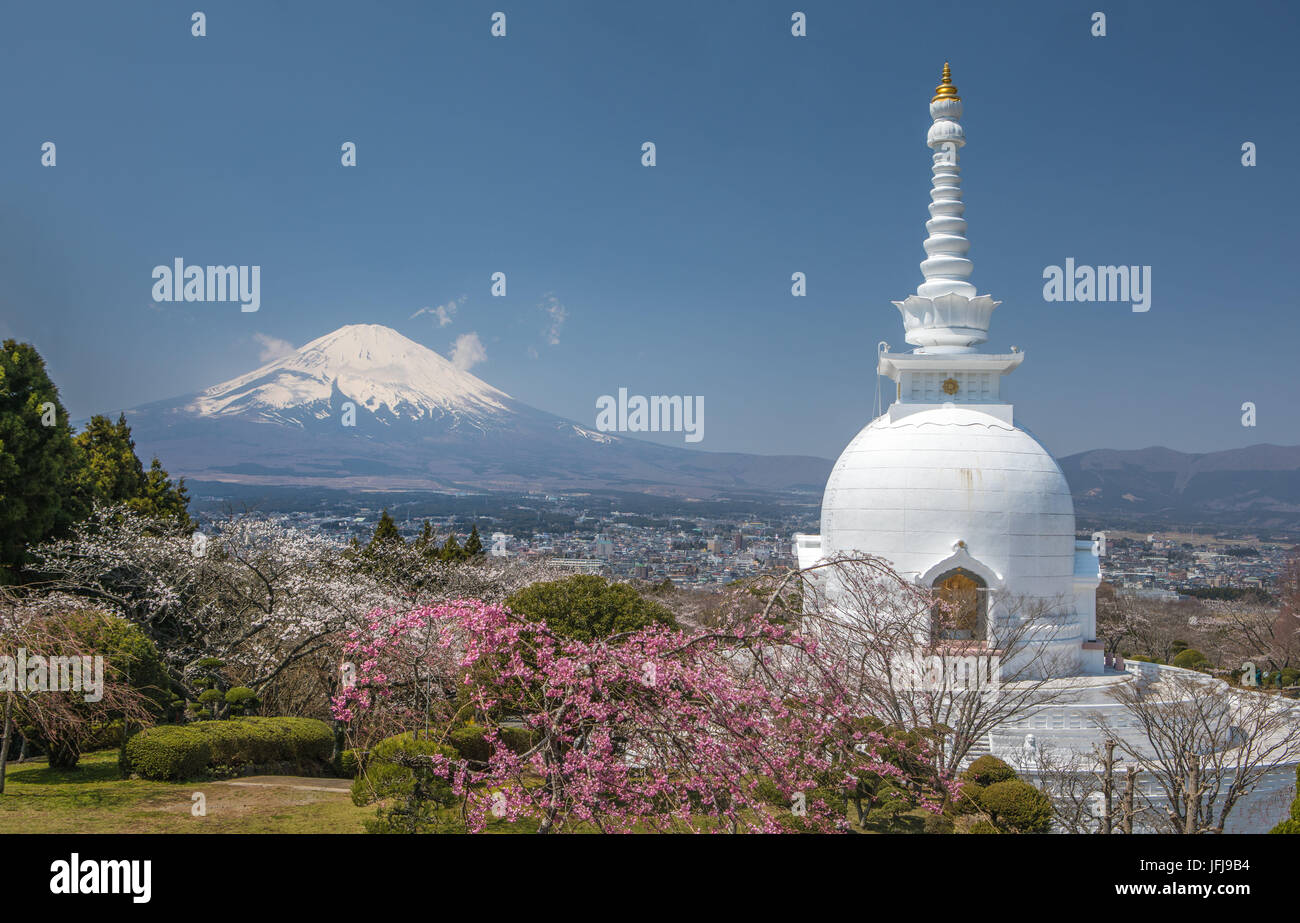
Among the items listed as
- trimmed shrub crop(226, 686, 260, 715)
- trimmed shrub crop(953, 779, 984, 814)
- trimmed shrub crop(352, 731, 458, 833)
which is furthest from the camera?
trimmed shrub crop(226, 686, 260, 715)

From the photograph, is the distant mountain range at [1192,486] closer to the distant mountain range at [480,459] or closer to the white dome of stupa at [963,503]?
the distant mountain range at [480,459]

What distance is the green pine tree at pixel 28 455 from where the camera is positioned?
840 inches

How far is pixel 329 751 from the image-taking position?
18.3m

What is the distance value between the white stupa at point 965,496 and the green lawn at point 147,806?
14494 millimetres

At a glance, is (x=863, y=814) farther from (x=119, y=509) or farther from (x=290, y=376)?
(x=290, y=376)

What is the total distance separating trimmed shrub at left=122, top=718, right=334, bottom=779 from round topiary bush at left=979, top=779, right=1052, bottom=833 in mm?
11952

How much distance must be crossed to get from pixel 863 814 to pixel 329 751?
32.8ft

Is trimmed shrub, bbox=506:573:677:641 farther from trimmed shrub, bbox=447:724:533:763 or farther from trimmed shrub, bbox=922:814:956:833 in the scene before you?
trimmed shrub, bbox=922:814:956:833

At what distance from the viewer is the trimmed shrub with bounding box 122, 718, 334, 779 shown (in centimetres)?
1507

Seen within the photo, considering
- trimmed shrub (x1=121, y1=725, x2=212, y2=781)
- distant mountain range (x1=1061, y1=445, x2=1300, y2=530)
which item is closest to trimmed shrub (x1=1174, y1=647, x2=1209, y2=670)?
trimmed shrub (x1=121, y1=725, x2=212, y2=781)

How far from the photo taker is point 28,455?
863 inches

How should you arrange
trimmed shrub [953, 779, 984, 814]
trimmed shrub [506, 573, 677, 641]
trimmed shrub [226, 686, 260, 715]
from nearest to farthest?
trimmed shrub [953, 779, 984, 814] → trimmed shrub [226, 686, 260, 715] → trimmed shrub [506, 573, 677, 641]

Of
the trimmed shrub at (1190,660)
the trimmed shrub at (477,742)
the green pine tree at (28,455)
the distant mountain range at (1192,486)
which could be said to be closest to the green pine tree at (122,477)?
the green pine tree at (28,455)
